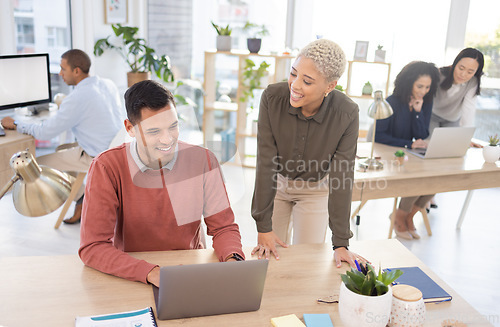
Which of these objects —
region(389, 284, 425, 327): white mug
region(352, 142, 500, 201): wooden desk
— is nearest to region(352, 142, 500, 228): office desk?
region(352, 142, 500, 201): wooden desk

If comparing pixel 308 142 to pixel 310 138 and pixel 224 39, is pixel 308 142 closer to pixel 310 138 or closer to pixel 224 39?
pixel 310 138

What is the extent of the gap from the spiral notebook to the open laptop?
0.11 ft

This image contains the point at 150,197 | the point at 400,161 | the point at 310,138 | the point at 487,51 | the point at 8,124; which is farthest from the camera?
the point at 487,51

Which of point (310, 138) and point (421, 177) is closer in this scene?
point (310, 138)

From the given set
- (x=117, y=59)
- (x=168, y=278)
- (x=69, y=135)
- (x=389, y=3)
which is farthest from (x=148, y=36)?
(x=168, y=278)

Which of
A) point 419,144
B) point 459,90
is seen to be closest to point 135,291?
point 419,144

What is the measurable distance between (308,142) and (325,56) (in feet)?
1.29

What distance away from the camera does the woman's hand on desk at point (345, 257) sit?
5.20ft

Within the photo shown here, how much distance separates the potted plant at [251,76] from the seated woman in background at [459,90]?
1675 mm

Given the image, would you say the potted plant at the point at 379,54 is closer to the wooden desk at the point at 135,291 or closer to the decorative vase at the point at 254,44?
the decorative vase at the point at 254,44

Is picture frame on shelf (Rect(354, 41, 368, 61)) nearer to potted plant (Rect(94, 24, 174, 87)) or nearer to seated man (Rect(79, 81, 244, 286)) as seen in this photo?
potted plant (Rect(94, 24, 174, 87))

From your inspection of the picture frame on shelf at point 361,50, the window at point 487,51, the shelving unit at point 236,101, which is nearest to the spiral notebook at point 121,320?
the shelving unit at point 236,101

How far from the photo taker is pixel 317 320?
1.29m

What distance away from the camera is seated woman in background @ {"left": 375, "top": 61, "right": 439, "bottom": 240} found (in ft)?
10.3
